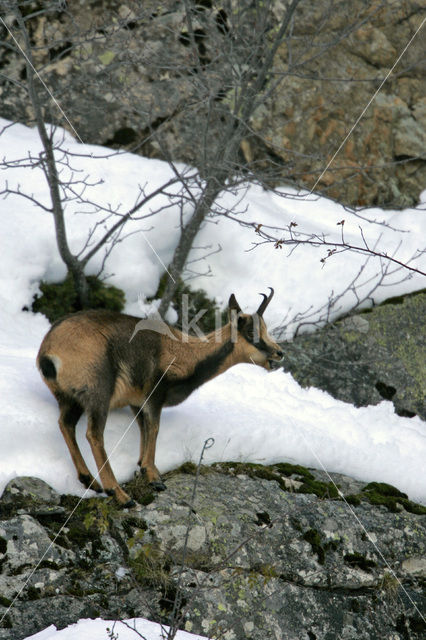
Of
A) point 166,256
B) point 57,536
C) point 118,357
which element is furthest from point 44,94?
point 57,536

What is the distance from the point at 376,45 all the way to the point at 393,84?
74 centimetres

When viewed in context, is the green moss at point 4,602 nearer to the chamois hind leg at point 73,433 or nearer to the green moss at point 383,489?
the chamois hind leg at point 73,433

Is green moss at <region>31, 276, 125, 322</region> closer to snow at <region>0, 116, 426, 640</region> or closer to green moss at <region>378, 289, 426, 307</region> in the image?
snow at <region>0, 116, 426, 640</region>

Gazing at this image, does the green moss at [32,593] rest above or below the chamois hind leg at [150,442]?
below

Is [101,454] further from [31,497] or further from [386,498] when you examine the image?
[386,498]

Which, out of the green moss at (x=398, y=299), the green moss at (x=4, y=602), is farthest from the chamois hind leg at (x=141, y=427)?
the green moss at (x=398, y=299)

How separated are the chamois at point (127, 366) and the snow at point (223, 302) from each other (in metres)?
0.25

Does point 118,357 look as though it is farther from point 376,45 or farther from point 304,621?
point 376,45

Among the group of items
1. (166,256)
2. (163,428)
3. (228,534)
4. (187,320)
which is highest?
(166,256)

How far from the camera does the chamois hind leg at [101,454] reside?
5.19 m

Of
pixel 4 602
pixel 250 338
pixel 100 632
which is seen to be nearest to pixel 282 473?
pixel 250 338

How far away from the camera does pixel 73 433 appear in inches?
209

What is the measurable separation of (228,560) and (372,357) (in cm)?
444

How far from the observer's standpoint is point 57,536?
4684 millimetres
